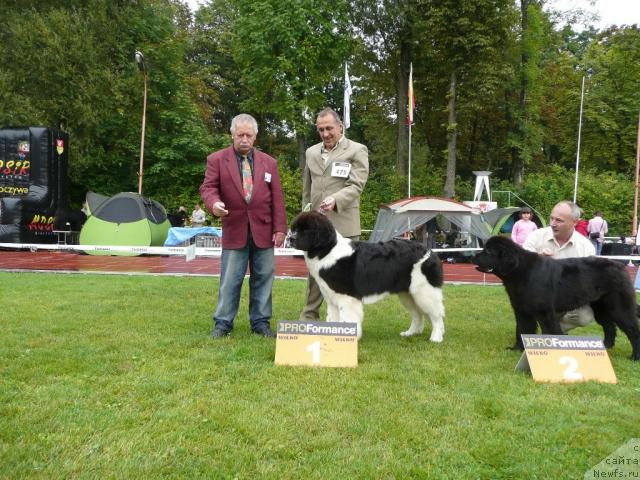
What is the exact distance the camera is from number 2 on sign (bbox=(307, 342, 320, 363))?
3.99 m

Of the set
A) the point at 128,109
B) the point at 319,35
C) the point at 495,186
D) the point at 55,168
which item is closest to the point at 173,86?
the point at 128,109

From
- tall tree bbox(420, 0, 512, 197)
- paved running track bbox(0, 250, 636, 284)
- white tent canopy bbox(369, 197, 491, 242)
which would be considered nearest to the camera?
paved running track bbox(0, 250, 636, 284)

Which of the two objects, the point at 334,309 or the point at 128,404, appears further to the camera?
the point at 334,309

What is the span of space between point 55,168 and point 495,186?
1939cm

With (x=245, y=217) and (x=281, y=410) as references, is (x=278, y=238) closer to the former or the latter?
(x=245, y=217)

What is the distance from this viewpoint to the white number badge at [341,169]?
4918 millimetres

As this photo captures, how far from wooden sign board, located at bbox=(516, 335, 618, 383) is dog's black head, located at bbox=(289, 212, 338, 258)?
1.82 m

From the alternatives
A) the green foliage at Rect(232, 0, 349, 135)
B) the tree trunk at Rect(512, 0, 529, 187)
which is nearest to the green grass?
the green foliage at Rect(232, 0, 349, 135)

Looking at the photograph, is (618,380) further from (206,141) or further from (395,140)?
(395,140)

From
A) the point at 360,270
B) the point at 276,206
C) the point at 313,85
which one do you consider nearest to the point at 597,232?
the point at 313,85

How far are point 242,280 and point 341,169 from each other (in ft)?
4.95

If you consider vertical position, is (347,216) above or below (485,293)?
above

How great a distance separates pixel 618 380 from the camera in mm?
3777

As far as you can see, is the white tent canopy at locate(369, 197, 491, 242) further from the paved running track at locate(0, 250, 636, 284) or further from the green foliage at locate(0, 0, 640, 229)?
the green foliage at locate(0, 0, 640, 229)
